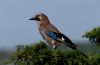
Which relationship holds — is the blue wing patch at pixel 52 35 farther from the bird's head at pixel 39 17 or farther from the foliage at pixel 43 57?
the foliage at pixel 43 57

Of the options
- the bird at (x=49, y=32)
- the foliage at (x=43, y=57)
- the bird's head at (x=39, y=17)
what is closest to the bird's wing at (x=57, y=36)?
the bird at (x=49, y=32)

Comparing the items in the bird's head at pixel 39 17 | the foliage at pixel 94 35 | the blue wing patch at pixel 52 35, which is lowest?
the foliage at pixel 94 35

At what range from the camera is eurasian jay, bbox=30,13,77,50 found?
10.5 meters

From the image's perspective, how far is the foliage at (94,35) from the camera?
30.1 feet

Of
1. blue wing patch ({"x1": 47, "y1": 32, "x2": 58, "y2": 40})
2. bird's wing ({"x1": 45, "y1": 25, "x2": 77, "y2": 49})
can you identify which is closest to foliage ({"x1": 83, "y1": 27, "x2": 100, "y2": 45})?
bird's wing ({"x1": 45, "y1": 25, "x2": 77, "y2": 49})

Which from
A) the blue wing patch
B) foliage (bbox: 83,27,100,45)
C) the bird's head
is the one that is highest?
the bird's head

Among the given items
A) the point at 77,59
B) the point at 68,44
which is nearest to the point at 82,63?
the point at 77,59

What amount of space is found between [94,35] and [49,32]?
214cm

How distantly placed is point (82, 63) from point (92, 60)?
340 millimetres

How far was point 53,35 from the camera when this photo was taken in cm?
1095

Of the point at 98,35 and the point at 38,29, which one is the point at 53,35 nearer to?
the point at 38,29

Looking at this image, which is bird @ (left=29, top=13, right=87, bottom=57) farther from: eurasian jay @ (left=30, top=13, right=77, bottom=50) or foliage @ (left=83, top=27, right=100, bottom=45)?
foliage @ (left=83, top=27, right=100, bottom=45)

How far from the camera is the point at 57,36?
10.6 metres

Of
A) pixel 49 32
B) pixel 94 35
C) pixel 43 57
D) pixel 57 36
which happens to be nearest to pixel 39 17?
pixel 49 32
